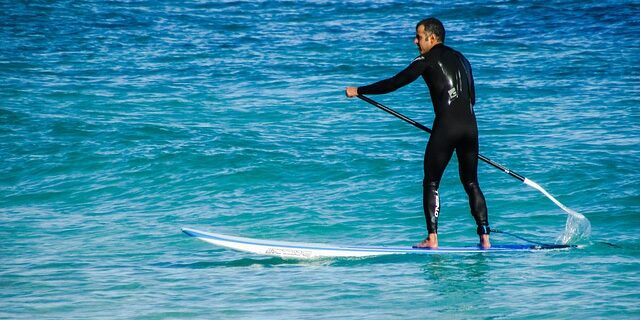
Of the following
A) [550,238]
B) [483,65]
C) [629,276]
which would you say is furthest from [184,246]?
[483,65]

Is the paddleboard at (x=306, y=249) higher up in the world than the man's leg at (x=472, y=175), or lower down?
lower down

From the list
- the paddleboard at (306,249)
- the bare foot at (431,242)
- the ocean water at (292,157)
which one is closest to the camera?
the ocean water at (292,157)

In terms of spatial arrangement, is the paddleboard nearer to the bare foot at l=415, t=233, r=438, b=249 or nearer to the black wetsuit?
the bare foot at l=415, t=233, r=438, b=249

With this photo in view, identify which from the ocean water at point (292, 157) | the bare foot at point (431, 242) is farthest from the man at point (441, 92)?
the ocean water at point (292, 157)

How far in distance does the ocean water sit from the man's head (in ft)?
5.79

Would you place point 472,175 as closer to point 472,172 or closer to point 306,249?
point 472,172

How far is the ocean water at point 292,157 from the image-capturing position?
760 centimetres

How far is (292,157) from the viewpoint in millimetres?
13203

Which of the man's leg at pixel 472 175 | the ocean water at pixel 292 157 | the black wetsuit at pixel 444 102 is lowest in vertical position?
the ocean water at pixel 292 157

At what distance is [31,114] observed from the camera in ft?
51.7

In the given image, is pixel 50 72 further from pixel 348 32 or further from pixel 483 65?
pixel 483 65

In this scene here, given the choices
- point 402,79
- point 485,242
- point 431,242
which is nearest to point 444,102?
point 402,79

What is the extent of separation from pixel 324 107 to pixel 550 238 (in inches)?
273

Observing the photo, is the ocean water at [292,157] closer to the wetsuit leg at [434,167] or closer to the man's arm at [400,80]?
the wetsuit leg at [434,167]
